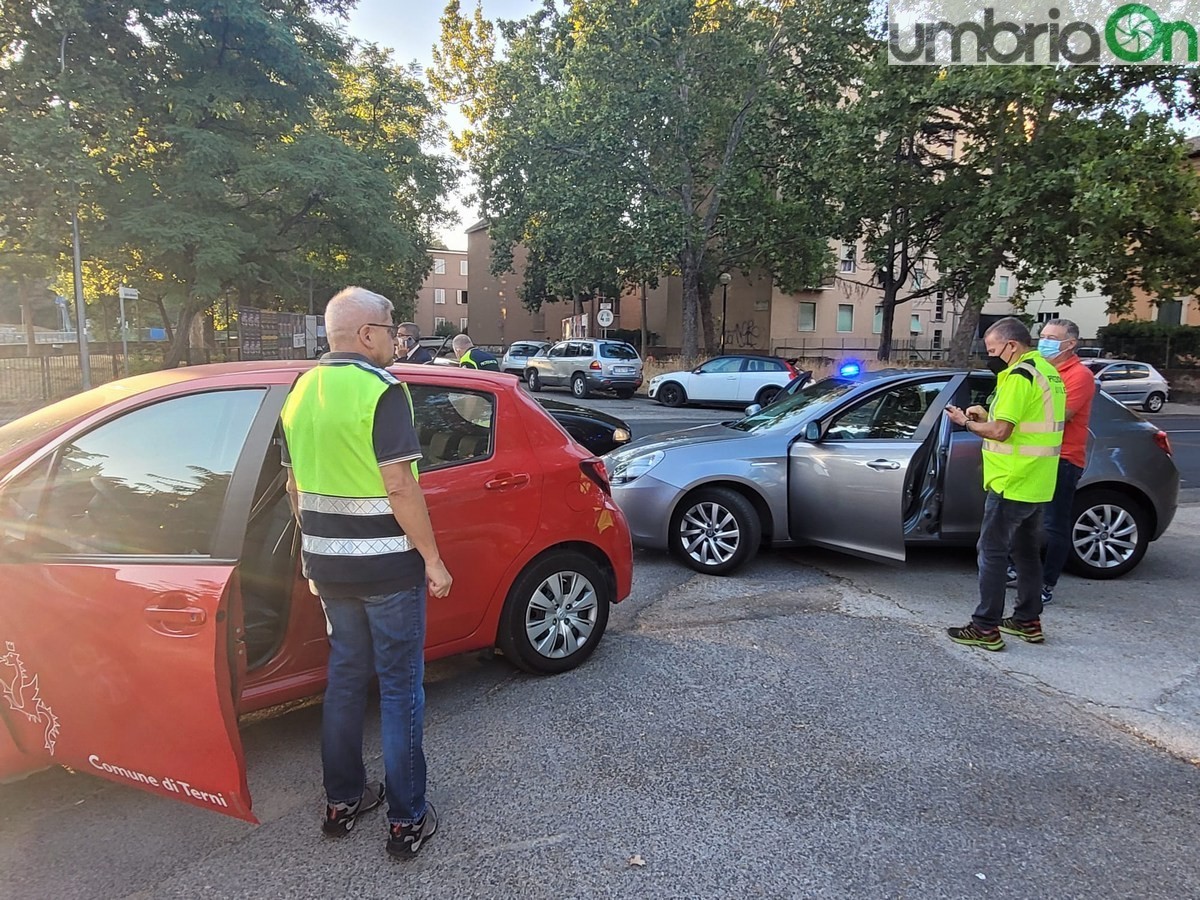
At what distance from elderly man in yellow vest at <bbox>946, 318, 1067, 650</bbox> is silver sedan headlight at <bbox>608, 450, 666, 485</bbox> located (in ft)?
6.95

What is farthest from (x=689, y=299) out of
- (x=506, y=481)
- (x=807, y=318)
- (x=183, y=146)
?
(x=506, y=481)

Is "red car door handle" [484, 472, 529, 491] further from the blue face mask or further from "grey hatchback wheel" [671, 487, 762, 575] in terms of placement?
the blue face mask

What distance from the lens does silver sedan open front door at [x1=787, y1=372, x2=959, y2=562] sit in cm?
502

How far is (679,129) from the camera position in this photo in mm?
22422

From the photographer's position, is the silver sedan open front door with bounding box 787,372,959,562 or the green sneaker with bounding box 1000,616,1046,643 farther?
the silver sedan open front door with bounding box 787,372,959,562

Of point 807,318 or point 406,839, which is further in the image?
point 807,318

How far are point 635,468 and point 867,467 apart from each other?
1.65 metres

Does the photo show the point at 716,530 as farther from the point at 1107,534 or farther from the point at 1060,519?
the point at 1107,534

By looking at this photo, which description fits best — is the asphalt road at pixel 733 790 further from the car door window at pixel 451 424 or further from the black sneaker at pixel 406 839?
the car door window at pixel 451 424

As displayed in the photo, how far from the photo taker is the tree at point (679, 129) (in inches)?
861

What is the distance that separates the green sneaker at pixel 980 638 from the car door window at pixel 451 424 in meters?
2.94

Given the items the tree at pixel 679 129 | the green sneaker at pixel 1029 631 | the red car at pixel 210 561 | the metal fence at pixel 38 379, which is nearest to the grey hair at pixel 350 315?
the red car at pixel 210 561

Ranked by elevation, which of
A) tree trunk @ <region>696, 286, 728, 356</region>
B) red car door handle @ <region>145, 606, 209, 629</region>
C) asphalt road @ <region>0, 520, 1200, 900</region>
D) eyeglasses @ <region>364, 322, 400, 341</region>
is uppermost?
tree trunk @ <region>696, 286, 728, 356</region>

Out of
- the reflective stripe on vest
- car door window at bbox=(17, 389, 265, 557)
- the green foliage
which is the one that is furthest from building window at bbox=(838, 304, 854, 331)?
car door window at bbox=(17, 389, 265, 557)
